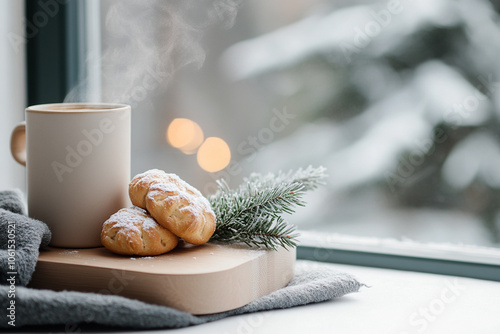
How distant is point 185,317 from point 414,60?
70 cm

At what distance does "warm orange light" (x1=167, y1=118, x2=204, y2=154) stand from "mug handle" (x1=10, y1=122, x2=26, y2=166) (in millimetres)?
398

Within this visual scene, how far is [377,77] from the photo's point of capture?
118cm

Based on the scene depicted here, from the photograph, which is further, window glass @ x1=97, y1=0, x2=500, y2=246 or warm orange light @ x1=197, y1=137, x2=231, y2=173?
warm orange light @ x1=197, y1=137, x2=231, y2=173

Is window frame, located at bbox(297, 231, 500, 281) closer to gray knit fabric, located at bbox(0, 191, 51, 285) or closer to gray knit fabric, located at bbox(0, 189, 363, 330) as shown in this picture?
gray knit fabric, located at bbox(0, 189, 363, 330)

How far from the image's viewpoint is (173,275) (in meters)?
0.73

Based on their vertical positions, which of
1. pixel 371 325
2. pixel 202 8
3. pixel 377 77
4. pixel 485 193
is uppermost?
pixel 202 8

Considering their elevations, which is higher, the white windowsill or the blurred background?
the blurred background

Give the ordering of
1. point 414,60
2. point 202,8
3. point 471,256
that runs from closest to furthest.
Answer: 1. point 471,256
2. point 414,60
3. point 202,8

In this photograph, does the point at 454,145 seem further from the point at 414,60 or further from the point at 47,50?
the point at 47,50

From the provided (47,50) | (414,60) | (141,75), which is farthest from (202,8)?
(414,60)

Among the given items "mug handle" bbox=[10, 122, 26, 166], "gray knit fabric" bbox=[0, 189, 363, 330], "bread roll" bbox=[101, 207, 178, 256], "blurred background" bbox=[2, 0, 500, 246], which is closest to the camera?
"gray knit fabric" bbox=[0, 189, 363, 330]

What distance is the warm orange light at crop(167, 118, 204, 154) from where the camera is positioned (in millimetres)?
1306

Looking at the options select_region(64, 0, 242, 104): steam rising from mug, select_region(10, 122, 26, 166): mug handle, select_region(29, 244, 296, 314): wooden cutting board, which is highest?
select_region(64, 0, 242, 104): steam rising from mug

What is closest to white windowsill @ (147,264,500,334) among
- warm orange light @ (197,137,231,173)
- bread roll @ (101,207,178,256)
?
bread roll @ (101,207,178,256)
